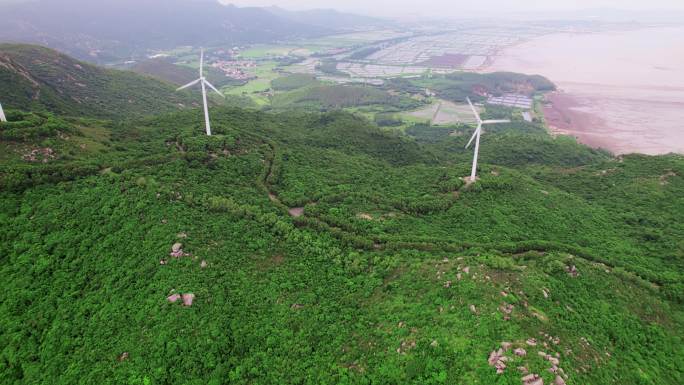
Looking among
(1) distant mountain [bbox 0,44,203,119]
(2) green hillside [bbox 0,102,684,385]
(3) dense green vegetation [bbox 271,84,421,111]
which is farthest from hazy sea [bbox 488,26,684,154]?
(1) distant mountain [bbox 0,44,203,119]

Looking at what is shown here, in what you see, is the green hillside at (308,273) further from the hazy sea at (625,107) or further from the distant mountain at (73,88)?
the hazy sea at (625,107)

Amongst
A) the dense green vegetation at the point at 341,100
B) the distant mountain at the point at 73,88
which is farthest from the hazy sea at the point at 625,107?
the distant mountain at the point at 73,88

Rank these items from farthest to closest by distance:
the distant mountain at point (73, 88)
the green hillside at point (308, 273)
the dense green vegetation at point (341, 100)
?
the dense green vegetation at point (341, 100)
the distant mountain at point (73, 88)
the green hillside at point (308, 273)

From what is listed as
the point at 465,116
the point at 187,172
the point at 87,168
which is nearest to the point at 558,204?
the point at 187,172

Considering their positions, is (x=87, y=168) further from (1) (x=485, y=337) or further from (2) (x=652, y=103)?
(2) (x=652, y=103)

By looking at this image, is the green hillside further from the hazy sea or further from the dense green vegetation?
the dense green vegetation

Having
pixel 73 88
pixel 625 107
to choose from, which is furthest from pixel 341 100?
pixel 625 107

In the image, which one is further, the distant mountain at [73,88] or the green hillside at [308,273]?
the distant mountain at [73,88]
